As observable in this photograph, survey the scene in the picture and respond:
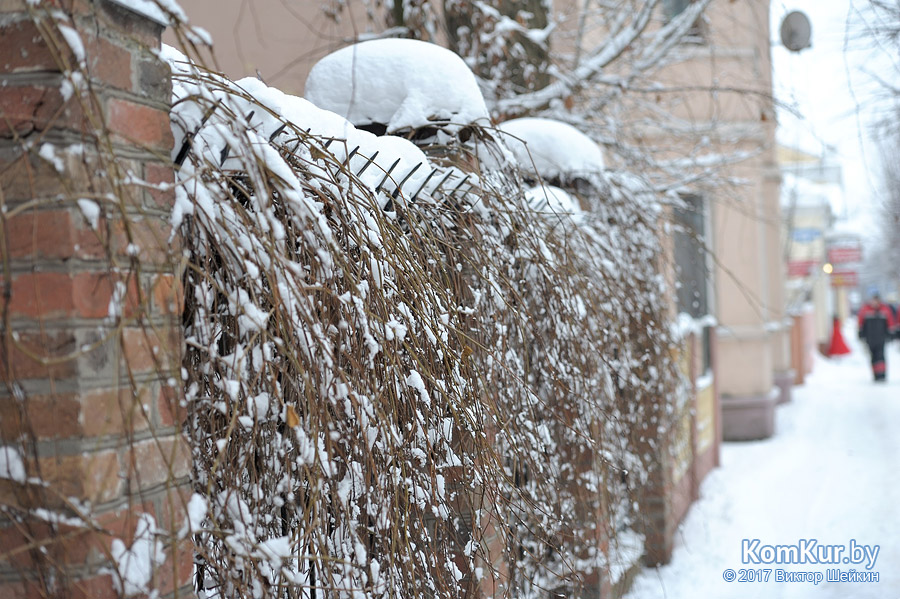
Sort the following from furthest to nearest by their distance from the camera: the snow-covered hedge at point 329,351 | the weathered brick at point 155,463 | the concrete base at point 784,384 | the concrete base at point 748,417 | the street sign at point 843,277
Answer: the street sign at point 843,277
the concrete base at point 784,384
the concrete base at point 748,417
the snow-covered hedge at point 329,351
the weathered brick at point 155,463

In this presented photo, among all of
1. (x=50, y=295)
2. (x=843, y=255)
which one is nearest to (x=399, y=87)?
(x=50, y=295)

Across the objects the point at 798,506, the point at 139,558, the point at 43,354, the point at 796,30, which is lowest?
the point at 798,506

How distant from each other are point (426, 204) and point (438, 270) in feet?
0.86

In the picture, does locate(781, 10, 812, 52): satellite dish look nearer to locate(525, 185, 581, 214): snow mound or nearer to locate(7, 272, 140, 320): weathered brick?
locate(525, 185, 581, 214): snow mound

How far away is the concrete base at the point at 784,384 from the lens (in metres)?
13.0

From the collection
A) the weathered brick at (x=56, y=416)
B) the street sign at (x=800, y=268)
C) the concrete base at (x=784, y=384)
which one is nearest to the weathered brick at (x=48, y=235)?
the weathered brick at (x=56, y=416)

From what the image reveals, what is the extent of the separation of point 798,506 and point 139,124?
6.77m

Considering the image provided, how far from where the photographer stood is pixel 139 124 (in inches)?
57.4

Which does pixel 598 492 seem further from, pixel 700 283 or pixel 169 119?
pixel 700 283

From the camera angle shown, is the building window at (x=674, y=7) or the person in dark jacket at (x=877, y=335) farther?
the person in dark jacket at (x=877, y=335)

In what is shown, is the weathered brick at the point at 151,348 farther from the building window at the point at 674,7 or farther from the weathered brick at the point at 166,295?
the building window at the point at 674,7

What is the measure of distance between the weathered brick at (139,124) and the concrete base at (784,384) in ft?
42.5

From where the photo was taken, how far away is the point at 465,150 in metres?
2.85

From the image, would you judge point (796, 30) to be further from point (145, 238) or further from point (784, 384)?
point (784, 384)
